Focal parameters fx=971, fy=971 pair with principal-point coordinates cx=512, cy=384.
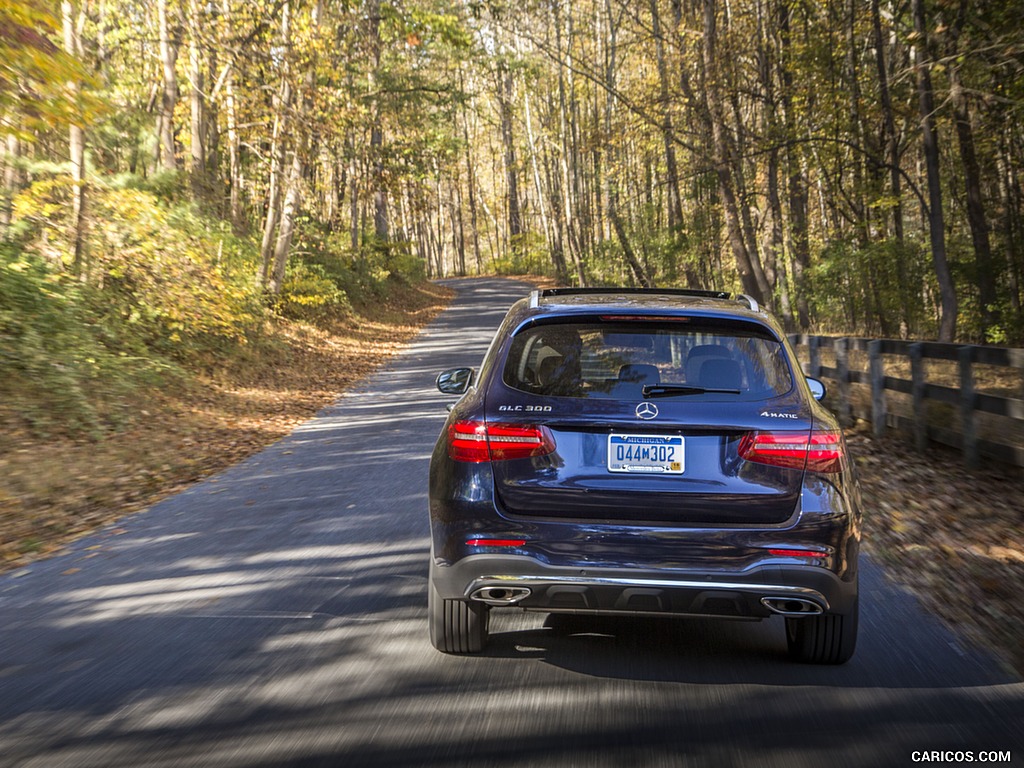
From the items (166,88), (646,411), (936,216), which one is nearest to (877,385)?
(646,411)

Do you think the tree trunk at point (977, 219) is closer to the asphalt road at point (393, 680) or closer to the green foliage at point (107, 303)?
the green foliage at point (107, 303)

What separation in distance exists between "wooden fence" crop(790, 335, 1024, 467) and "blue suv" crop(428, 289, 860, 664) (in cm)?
464

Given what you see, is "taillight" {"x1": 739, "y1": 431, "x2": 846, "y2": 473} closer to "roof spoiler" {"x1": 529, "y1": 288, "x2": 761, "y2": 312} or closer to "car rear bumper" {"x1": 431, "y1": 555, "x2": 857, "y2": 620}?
"car rear bumper" {"x1": 431, "y1": 555, "x2": 857, "y2": 620}

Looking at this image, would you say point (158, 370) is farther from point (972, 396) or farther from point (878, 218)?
point (878, 218)

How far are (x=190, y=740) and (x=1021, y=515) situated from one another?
639 cm

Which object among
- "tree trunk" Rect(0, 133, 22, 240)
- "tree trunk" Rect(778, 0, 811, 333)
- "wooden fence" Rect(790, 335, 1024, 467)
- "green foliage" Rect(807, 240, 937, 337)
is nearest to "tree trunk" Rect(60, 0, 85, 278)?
"tree trunk" Rect(0, 133, 22, 240)

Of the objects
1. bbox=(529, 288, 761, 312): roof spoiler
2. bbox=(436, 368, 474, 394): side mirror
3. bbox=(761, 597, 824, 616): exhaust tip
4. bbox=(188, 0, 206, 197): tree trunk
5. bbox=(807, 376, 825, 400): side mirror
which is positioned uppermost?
bbox=(188, 0, 206, 197): tree trunk

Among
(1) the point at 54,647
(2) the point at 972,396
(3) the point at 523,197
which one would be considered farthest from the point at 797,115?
(3) the point at 523,197

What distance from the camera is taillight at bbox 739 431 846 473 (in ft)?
13.4

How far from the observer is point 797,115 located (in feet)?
70.6

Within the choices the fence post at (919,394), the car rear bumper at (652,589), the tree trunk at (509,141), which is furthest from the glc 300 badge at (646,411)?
the tree trunk at (509,141)

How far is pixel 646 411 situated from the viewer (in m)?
4.09

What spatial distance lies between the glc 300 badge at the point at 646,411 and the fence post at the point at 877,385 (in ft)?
24.9

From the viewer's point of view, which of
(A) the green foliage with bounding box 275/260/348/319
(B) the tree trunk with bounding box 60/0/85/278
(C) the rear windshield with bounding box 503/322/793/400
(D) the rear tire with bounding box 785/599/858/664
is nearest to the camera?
(C) the rear windshield with bounding box 503/322/793/400
